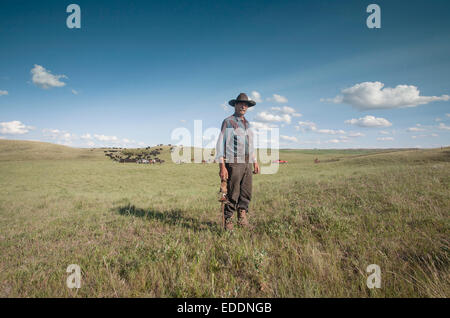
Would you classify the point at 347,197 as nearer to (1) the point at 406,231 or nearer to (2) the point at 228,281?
(1) the point at 406,231

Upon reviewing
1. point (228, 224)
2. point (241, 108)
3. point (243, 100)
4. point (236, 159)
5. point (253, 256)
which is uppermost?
point (243, 100)

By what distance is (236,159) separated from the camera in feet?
16.5

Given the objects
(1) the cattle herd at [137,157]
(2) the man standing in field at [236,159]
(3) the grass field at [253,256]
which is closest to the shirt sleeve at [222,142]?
(2) the man standing in field at [236,159]

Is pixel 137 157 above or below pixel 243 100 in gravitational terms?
below

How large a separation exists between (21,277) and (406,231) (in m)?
6.89

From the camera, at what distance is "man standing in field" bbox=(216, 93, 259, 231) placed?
16.4 ft

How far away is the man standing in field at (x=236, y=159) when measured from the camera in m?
5.01

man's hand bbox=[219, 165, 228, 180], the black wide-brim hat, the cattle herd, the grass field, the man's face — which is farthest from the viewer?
the cattle herd

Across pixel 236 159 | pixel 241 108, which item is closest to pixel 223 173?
pixel 236 159

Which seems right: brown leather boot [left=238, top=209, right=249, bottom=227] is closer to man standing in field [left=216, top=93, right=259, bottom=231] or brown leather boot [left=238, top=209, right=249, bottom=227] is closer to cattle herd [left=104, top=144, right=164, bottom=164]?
man standing in field [left=216, top=93, right=259, bottom=231]

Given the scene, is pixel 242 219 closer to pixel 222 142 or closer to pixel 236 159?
pixel 236 159

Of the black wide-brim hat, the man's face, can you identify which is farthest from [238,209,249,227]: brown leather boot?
the black wide-brim hat
